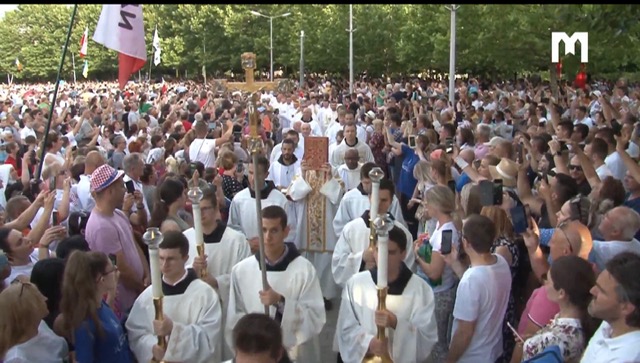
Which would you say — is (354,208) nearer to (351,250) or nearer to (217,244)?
(351,250)

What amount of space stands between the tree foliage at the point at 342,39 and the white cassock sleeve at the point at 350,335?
371 centimetres

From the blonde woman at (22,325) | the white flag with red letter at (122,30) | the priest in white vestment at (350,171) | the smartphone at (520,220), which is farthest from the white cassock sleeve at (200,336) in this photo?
the priest in white vestment at (350,171)

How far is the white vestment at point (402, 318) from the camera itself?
4.90 metres

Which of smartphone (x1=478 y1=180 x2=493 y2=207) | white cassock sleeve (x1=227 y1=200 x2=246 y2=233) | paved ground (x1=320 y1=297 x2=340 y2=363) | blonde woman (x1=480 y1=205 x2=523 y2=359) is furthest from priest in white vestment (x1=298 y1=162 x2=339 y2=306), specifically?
blonde woman (x1=480 y1=205 x2=523 y2=359)

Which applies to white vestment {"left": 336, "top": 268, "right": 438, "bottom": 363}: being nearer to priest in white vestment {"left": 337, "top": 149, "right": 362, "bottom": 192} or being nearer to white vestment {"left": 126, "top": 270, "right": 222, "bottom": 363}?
white vestment {"left": 126, "top": 270, "right": 222, "bottom": 363}

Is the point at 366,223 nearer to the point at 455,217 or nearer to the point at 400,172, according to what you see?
the point at 455,217

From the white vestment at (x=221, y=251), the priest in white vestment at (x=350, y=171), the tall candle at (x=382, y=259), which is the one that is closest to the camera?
the tall candle at (x=382, y=259)

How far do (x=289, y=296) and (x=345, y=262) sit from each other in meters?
1.32

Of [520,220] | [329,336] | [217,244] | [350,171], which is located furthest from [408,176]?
[520,220]

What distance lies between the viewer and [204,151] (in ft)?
37.0

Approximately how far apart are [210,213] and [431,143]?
210 inches

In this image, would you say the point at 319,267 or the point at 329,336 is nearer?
the point at 329,336

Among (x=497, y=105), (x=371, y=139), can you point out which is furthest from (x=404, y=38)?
(x=371, y=139)

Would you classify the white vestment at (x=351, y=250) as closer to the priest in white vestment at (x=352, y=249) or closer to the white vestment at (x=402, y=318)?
the priest in white vestment at (x=352, y=249)
